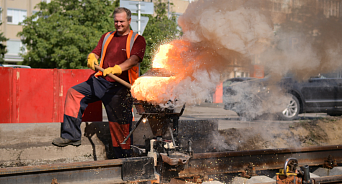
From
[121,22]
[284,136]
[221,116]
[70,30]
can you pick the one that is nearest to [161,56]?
[121,22]

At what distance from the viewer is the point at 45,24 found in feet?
66.5

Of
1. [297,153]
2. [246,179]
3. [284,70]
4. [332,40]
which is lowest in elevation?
[246,179]

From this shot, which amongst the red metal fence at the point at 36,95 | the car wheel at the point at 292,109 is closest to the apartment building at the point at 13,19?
the red metal fence at the point at 36,95

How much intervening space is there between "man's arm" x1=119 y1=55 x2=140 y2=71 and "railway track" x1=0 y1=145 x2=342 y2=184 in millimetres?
1335

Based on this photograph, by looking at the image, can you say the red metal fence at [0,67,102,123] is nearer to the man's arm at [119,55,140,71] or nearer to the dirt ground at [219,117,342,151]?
the man's arm at [119,55,140,71]

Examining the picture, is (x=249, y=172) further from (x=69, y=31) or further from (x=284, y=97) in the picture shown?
(x=69, y=31)

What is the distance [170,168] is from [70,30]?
17.8 m

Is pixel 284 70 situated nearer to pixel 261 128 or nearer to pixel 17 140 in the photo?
pixel 261 128

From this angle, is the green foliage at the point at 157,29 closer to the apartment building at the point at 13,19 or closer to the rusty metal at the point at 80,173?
the rusty metal at the point at 80,173

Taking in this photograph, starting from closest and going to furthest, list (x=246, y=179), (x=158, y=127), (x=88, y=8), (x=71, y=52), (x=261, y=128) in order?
(x=158, y=127) < (x=246, y=179) < (x=261, y=128) < (x=71, y=52) < (x=88, y=8)

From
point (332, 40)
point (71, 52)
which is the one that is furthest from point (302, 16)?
point (71, 52)

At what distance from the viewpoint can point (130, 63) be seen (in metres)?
4.34

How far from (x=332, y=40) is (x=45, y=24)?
19.2 metres

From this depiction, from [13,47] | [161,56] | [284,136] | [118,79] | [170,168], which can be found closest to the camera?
[170,168]
